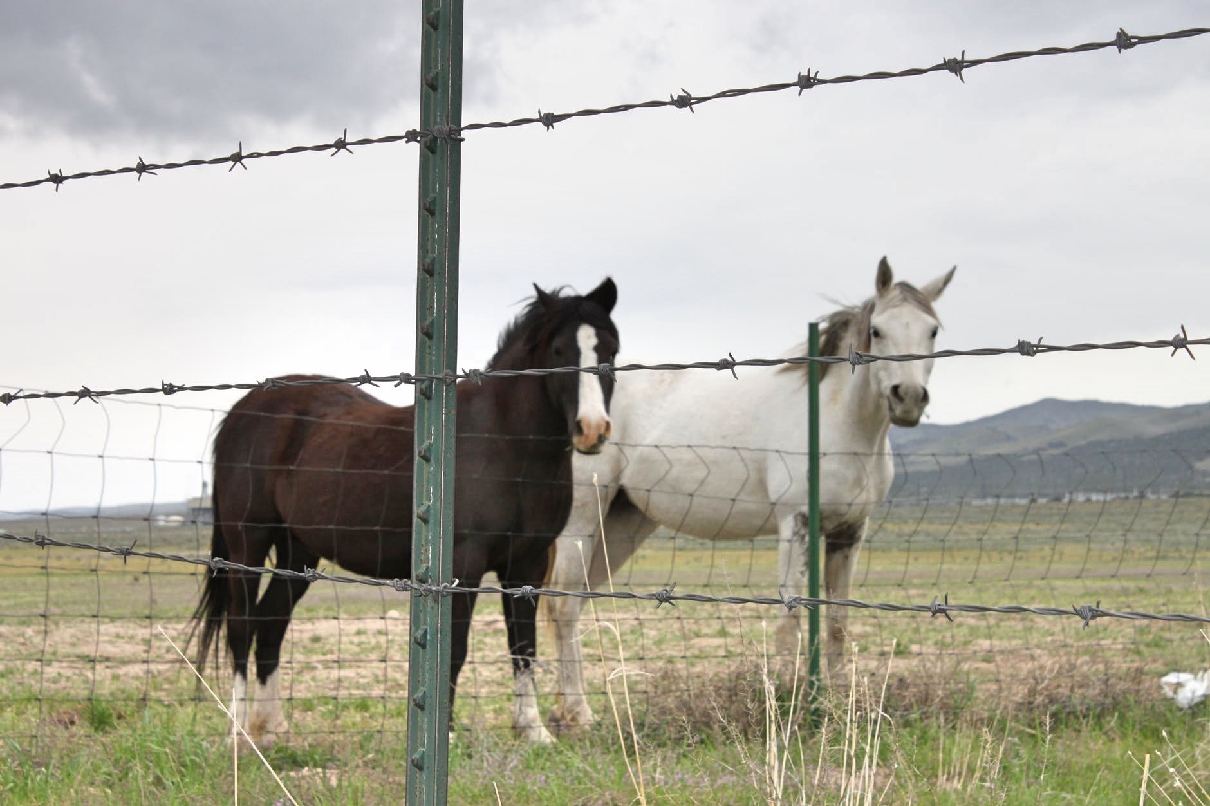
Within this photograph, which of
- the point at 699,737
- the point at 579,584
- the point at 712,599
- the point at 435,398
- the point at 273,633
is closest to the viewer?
the point at 712,599

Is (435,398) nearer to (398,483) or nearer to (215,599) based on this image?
(398,483)

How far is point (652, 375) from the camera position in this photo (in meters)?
7.75

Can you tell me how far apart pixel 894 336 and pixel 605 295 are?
1549mm

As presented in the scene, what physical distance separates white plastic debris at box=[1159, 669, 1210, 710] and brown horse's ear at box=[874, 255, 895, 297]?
2.61m

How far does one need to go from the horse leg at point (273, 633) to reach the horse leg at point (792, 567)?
8.35 feet

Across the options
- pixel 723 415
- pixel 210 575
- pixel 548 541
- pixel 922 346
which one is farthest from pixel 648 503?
pixel 210 575

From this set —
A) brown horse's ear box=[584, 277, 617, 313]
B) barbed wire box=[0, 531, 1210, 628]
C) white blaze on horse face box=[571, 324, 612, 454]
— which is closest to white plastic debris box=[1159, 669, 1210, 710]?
white blaze on horse face box=[571, 324, 612, 454]

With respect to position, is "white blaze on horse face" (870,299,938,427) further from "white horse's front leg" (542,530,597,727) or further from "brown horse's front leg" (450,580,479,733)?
"brown horse's front leg" (450,580,479,733)

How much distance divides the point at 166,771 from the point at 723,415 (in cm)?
399

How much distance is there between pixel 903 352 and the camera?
6.16 metres

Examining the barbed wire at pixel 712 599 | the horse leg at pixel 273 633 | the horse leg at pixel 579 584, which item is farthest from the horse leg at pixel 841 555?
the barbed wire at pixel 712 599

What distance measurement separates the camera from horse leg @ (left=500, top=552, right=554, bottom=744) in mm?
5703

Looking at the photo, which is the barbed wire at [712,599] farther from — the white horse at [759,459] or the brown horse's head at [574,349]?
the white horse at [759,459]

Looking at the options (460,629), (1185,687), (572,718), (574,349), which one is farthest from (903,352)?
(460,629)
